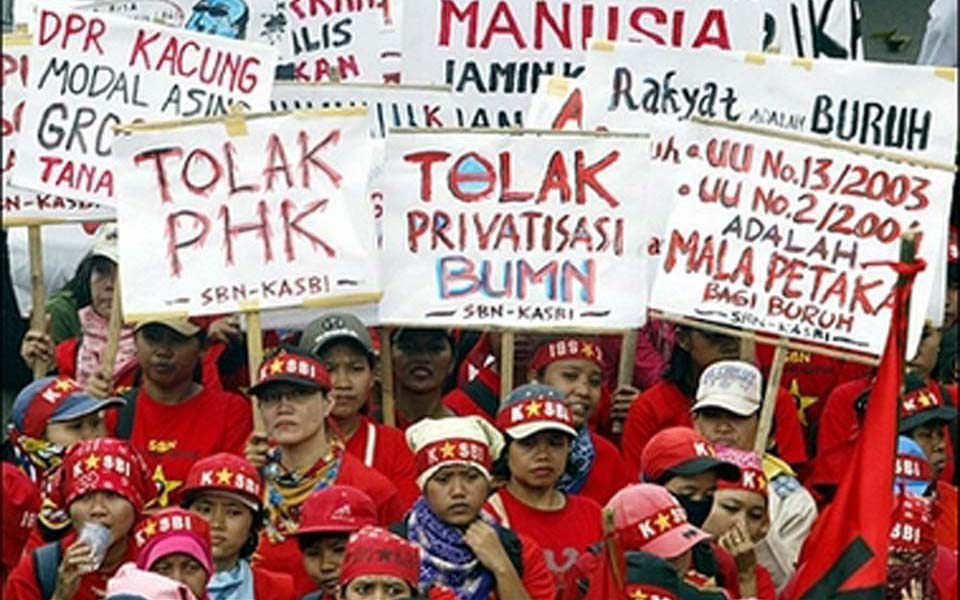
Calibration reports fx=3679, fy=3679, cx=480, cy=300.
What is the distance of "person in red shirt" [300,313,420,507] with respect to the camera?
1340 centimetres

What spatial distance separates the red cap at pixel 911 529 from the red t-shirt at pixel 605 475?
1402 millimetres

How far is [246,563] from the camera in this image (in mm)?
12516

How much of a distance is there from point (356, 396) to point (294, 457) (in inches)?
24.0

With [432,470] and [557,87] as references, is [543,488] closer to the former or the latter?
[432,470]

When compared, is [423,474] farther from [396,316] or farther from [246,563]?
[396,316]

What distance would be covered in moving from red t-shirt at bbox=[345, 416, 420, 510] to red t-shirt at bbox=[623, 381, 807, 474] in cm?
94

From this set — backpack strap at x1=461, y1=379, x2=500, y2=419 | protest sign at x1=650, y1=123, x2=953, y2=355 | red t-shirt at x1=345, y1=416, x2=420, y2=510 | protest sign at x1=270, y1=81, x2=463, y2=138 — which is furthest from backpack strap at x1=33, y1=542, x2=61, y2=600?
protest sign at x1=270, y1=81, x2=463, y2=138

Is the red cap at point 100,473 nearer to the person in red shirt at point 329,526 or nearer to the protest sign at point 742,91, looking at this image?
the person in red shirt at point 329,526

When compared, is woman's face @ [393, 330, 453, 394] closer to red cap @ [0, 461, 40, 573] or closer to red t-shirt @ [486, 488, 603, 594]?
red t-shirt @ [486, 488, 603, 594]

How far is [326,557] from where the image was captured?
1243 centimetres

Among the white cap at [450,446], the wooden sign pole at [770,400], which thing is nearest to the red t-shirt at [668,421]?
the wooden sign pole at [770,400]

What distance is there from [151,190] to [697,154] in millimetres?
2107

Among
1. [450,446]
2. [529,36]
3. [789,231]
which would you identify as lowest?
[450,446]

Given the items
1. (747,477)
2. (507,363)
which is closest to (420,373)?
(507,363)
